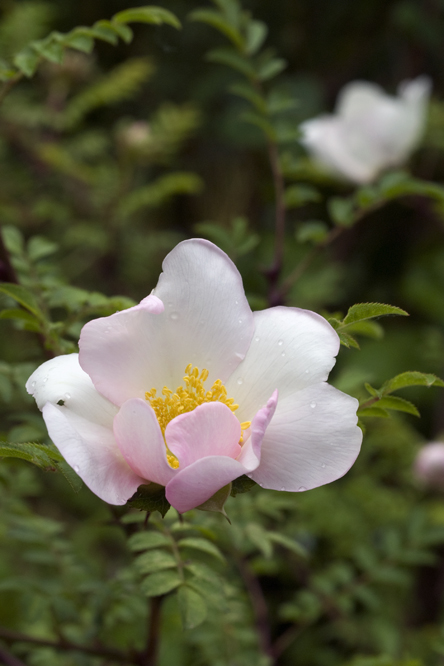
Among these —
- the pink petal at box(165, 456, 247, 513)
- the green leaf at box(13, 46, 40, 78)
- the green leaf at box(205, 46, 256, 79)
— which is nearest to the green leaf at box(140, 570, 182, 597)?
the pink petal at box(165, 456, 247, 513)

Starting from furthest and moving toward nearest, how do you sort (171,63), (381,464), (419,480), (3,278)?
(171,63) → (381,464) → (419,480) → (3,278)

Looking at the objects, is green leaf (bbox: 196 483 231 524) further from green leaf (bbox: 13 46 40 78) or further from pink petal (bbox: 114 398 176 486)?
green leaf (bbox: 13 46 40 78)

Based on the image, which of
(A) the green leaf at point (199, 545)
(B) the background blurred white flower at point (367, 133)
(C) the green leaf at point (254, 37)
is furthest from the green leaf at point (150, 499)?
(B) the background blurred white flower at point (367, 133)

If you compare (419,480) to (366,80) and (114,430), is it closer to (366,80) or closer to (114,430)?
(114,430)

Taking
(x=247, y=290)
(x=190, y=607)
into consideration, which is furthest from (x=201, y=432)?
(x=247, y=290)

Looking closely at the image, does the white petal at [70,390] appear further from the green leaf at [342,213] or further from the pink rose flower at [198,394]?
the green leaf at [342,213]

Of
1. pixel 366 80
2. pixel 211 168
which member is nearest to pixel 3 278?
pixel 211 168

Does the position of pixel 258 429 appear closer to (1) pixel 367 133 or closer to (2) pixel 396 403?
(2) pixel 396 403
